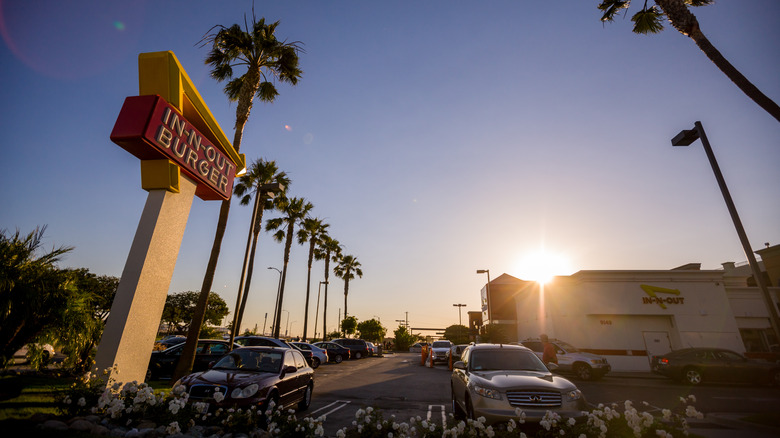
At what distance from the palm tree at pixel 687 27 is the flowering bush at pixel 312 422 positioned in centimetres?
775

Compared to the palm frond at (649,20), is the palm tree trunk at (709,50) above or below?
below

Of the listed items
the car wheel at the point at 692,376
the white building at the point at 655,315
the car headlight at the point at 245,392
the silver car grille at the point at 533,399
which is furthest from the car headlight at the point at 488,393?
the white building at the point at 655,315

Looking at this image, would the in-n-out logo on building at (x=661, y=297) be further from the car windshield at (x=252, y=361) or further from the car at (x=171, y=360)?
the car at (x=171, y=360)

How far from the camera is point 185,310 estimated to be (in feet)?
186

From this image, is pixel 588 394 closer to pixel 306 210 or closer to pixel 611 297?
pixel 611 297

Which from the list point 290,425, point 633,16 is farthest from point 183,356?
point 633,16

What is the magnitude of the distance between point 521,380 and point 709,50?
32.6ft

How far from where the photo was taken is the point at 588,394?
11438mm

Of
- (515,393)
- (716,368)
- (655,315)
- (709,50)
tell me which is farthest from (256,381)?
(655,315)

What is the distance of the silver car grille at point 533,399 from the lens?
520 cm

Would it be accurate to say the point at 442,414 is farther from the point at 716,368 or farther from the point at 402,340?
the point at 402,340

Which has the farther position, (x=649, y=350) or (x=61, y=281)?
(x=649, y=350)

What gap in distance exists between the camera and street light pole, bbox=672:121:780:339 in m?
7.86

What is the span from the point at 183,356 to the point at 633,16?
1869cm
